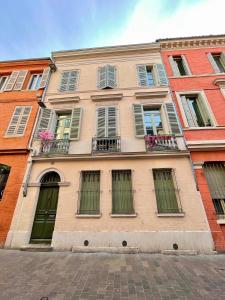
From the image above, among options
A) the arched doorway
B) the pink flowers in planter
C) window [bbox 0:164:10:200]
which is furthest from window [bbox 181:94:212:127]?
window [bbox 0:164:10:200]

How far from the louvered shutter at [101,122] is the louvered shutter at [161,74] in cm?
376

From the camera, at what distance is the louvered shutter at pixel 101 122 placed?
302 inches

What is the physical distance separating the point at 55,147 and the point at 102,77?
5.39 meters

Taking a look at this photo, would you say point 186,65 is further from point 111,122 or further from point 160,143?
point 111,122

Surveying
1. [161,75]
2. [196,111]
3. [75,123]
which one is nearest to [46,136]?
[75,123]

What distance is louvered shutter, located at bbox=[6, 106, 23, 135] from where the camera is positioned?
8.13 meters

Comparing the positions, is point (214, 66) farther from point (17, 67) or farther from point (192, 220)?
point (17, 67)

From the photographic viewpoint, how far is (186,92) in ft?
27.3

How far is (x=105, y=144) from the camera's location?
23.8 ft

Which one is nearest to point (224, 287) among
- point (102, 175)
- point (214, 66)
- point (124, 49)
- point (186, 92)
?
point (102, 175)

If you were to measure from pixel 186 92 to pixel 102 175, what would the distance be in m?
6.46

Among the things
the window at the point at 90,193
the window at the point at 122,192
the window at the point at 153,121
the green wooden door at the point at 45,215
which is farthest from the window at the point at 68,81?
the window at the point at 122,192

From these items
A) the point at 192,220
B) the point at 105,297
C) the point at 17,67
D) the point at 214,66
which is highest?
the point at 17,67

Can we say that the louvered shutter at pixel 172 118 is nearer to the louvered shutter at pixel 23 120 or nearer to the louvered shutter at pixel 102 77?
the louvered shutter at pixel 102 77
